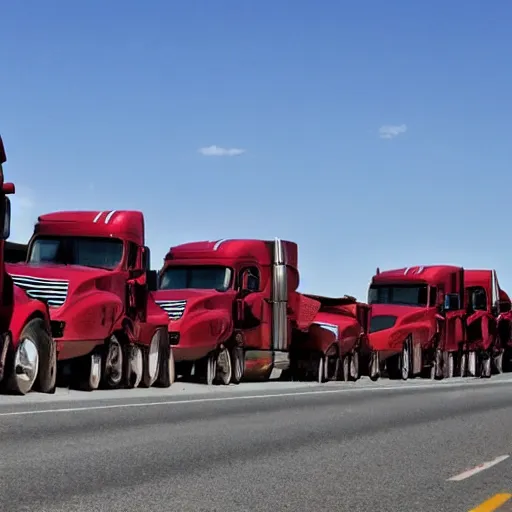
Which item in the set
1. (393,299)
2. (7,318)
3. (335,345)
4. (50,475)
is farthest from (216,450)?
(393,299)

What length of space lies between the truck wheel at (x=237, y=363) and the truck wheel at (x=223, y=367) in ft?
0.58

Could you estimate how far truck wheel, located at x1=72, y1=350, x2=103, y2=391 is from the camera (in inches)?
819

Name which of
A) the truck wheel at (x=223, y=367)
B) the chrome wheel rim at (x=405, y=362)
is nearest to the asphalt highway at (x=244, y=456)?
the truck wheel at (x=223, y=367)

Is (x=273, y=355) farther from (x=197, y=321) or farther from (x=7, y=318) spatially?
(x=7, y=318)

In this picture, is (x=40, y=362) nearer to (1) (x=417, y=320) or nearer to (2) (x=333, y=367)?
Result: (2) (x=333, y=367)

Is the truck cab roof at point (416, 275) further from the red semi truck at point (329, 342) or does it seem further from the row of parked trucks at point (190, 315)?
the red semi truck at point (329, 342)

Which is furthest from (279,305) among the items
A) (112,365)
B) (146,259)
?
(112,365)

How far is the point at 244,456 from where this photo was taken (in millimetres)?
10641

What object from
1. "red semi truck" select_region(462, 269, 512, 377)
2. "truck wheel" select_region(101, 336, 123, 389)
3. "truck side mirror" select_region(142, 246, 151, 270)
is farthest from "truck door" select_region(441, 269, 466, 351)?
"truck wheel" select_region(101, 336, 123, 389)

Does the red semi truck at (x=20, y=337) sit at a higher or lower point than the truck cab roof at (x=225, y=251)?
lower

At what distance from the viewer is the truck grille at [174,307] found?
25172mm

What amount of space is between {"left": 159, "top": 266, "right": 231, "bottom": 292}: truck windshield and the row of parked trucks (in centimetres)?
3

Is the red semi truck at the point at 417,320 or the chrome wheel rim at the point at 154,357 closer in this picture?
the chrome wheel rim at the point at 154,357

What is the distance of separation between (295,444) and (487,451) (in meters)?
1.92
